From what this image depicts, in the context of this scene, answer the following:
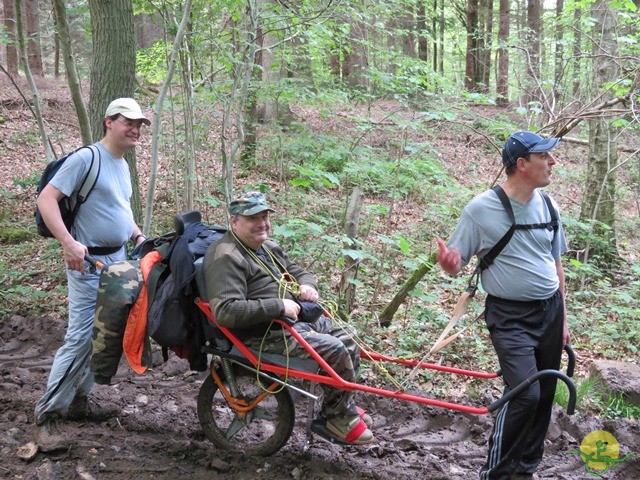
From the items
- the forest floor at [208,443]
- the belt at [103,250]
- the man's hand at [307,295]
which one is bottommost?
the forest floor at [208,443]

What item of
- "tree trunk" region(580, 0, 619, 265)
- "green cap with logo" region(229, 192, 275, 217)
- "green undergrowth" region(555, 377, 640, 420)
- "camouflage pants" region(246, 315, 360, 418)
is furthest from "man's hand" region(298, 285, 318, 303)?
"tree trunk" region(580, 0, 619, 265)

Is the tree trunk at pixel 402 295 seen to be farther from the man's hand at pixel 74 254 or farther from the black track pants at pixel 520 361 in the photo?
the man's hand at pixel 74 254

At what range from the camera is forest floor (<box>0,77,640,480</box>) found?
3.83 m

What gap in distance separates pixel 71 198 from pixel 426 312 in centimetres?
421

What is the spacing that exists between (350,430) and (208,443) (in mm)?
1246

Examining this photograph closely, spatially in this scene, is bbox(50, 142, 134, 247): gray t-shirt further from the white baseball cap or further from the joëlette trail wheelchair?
the joëlette trail wheelchair

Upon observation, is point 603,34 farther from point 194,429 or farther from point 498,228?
point 194,429

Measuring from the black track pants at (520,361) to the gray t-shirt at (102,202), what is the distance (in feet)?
8.92

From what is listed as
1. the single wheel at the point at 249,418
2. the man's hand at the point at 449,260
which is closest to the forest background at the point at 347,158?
the man's hand at the point at 449,260

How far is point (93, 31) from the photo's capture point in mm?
6461

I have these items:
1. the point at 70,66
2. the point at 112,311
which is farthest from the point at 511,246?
the point at 70,66

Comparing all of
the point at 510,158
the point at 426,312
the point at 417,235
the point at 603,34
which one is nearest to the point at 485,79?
the point at 603,34

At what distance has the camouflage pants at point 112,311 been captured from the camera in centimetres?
372

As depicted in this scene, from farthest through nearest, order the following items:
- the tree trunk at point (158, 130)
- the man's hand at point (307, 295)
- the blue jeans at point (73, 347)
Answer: the tree trunk at point (158, 130)
the blue jeans at point (73, 347)
the man's hand at point (307, 295)
